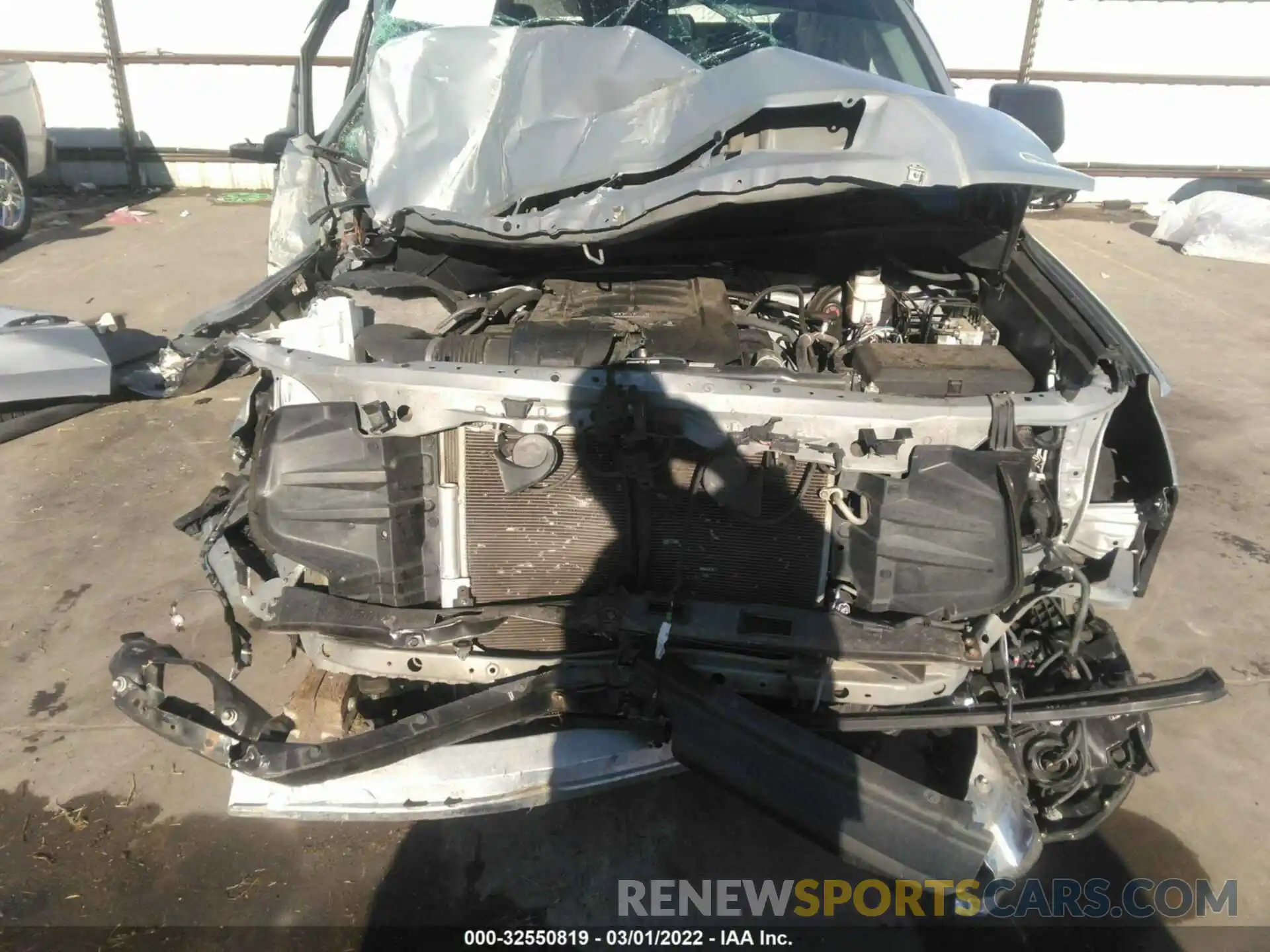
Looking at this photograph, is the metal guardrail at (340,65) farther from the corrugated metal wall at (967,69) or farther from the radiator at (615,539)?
the radiator at (615,539)

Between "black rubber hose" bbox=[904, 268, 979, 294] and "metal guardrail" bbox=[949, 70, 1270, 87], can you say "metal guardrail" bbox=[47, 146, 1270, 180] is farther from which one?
"black rubber hose" bbox=[904, 268, 979, 294]

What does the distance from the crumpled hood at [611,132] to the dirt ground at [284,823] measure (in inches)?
66.9

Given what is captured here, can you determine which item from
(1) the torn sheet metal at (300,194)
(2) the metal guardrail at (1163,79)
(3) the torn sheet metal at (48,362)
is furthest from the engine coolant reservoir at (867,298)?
(2) the metal guardrail at (1163,79)

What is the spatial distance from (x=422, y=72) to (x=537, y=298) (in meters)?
0.95

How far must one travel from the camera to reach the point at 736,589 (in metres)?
2.15

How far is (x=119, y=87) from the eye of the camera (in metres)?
9.98

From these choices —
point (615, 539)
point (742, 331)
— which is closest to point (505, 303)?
point (742, 331)

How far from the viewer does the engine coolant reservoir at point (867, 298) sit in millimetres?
2611

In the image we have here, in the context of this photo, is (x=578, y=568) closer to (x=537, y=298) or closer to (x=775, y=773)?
(x=775, y=773)

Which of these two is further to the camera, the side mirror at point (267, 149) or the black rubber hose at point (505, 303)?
the side mirror at point (267, 149)

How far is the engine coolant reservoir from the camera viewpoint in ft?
8.57

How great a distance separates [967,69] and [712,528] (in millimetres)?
10155

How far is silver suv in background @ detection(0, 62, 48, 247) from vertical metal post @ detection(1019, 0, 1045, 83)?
10.4m

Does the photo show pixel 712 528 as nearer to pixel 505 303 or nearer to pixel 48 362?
pixel 505 303
